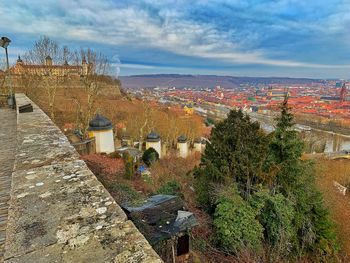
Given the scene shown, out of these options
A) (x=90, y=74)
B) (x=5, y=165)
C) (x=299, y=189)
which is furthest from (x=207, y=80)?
(x=5, y=165)

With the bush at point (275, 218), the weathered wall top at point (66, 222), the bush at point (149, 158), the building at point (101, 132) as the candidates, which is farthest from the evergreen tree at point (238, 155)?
the building at point (101, 132)

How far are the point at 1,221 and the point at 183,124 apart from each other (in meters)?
31.6

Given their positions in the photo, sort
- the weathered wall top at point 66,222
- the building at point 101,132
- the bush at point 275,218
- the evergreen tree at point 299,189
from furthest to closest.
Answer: the building at point 101,132 → the evergreen tree at point 299,189 → the bush at point 275,218 → the weathered wall top at point 66,222

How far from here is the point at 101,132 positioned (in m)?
15.6

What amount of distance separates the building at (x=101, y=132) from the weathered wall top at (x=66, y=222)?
1334cm

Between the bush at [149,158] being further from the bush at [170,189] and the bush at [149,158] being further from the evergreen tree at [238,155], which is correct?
the evergreen tree at [238,155]

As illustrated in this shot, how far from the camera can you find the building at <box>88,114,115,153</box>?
15.6m

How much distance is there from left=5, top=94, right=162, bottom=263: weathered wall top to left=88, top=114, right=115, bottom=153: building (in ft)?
43.8

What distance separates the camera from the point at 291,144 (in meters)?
9.91

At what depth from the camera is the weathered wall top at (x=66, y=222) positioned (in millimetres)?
1309

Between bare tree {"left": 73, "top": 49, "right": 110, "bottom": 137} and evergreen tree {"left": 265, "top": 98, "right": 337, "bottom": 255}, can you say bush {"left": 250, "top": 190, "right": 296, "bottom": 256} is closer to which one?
evergreen tree {"left": 265, "top": 98, "right": 337, "bottom": 255}

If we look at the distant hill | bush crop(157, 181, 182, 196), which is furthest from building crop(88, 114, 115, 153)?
the distant hill

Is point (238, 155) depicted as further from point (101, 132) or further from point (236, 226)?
point (101, 132)

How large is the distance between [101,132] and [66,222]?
1461 cm
